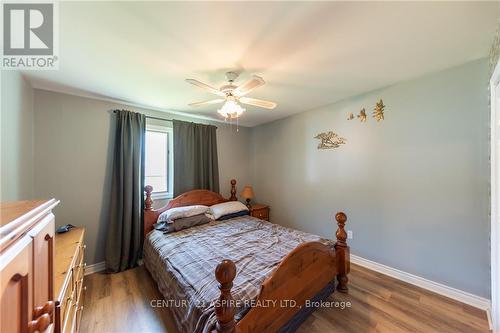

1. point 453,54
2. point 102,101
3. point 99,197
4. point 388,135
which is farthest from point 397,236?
point 102,101

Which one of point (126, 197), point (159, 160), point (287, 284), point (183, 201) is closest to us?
point (287, 284)

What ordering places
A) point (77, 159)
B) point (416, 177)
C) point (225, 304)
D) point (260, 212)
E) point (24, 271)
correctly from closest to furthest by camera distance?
point (24, 271) → point (225, 304) → point (416, 177) → point (77, 159) → point (260, 212)

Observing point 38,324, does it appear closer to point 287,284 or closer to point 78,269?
point 287,284

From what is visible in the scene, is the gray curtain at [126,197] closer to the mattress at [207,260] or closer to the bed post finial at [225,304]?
the mattress at [207,260]

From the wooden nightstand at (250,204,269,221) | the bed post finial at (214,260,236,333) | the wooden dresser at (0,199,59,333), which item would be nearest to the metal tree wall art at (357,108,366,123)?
the wooden nightstand at (250,204,269,221)

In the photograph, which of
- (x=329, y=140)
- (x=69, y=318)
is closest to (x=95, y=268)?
(x=69, y=318)

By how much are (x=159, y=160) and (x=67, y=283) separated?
7.61ft

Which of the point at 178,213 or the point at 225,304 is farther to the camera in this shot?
the point at 178,213

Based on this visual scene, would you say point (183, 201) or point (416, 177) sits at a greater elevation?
point (416, 177)

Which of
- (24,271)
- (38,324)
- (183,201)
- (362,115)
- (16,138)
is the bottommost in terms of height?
(183,201)

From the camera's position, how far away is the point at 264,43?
1.64 m

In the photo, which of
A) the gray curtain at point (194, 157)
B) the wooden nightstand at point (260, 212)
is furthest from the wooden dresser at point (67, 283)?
the wooden nightstand at point (260, 212)

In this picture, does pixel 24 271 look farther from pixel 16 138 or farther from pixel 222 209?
pixel 222 209

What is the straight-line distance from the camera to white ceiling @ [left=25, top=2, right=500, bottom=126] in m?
1.32
